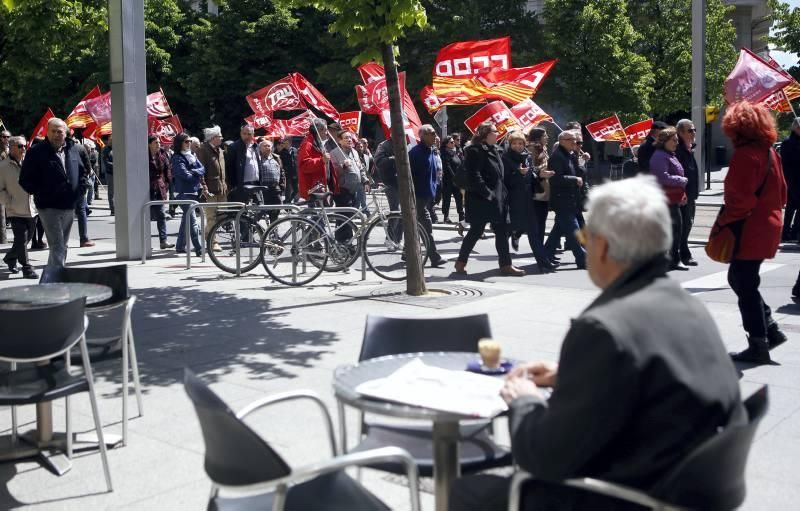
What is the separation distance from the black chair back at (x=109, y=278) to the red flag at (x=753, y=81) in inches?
518

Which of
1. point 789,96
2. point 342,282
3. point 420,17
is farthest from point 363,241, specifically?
point 789,96

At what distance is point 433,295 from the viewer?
1030 centimetres

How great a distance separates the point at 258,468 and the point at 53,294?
296cm

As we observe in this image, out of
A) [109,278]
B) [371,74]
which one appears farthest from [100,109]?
[109,278]

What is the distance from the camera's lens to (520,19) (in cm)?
4488

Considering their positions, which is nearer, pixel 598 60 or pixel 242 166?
pixel 242 166

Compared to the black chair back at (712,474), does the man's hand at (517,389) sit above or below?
above

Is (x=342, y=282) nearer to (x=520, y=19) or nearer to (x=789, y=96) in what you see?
(x=789, y=96)

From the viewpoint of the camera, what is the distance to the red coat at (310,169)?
13.9 m

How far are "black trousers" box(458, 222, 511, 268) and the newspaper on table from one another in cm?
861

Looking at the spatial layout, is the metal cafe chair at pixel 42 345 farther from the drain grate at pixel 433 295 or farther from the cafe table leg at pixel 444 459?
the drain grate at pixel 433 295

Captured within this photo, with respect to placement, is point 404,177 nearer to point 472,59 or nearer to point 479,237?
→ point 479,237

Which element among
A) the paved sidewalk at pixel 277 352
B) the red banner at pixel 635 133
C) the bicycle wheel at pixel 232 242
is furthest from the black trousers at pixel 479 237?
the red banner at pixel 635 133

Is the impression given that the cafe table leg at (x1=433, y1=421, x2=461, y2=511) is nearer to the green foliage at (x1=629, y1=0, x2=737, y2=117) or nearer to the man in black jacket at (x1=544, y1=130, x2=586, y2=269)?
the man in black jacket at (x1=544, y1=130, x2=586, y2=269)
